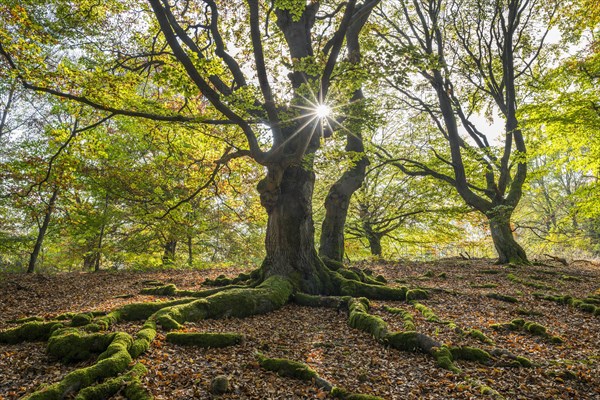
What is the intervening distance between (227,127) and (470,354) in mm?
8685

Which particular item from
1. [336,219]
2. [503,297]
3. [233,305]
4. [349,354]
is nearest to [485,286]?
[503,297]

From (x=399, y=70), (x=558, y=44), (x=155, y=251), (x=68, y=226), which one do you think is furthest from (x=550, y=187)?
(x=68, y=226)

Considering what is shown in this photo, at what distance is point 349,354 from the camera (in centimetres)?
546

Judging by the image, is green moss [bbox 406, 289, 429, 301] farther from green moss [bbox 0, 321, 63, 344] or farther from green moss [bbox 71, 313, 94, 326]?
green moss [bbox 0, 321, 63, 344]

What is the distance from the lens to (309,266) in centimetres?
942

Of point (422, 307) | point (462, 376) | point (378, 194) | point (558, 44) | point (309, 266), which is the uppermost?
point (558, 44)

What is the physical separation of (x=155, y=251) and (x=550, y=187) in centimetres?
3568

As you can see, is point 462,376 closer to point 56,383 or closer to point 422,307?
point 422,307

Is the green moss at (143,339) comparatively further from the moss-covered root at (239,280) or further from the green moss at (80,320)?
the moss-covered root at (239,280)

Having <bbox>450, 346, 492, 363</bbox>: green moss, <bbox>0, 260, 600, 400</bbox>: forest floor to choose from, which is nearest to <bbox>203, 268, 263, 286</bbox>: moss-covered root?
<bbox>0, 260, 600, 400</bbox>: forest floor

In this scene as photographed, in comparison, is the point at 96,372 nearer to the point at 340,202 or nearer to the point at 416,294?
the point at 416,294

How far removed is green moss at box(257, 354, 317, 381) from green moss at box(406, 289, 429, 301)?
16.8ft

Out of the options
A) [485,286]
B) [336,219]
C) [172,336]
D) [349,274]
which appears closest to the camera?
[172,336]

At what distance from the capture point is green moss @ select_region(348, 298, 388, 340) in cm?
609
